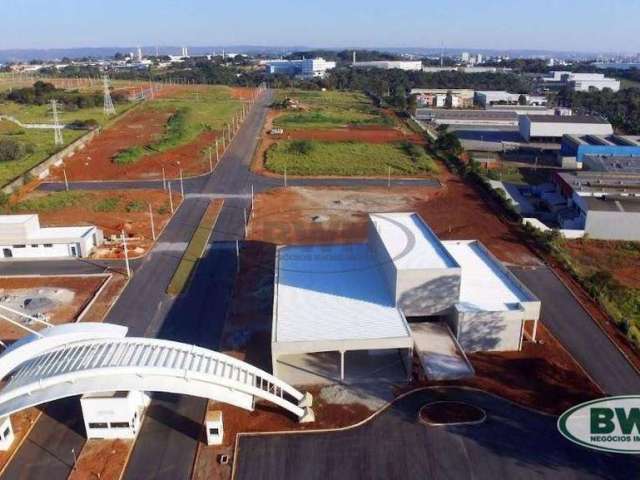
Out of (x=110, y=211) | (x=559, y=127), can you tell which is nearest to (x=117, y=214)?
(x=110, y=211)

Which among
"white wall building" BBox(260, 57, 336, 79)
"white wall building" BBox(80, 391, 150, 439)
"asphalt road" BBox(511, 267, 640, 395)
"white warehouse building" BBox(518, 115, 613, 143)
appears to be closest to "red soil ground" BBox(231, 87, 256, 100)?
"white wall building" BBox(260, 57, 336, 79)

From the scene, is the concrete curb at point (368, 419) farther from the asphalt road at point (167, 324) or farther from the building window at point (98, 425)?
the building window at point (98, 425)

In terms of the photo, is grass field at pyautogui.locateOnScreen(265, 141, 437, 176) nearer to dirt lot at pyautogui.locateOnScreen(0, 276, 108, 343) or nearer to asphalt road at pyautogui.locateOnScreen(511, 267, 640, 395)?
asphalt road at pyautogui.locateOnScreen(511, 267, 640, 395)

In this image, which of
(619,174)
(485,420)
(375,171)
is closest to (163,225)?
(375,171)

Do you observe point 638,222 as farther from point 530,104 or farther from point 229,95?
point 229,95

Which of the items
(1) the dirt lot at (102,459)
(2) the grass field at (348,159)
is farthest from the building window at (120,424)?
(2) the grass field at (348,159)

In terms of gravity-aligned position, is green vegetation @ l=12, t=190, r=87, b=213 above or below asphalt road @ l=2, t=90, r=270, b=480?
above

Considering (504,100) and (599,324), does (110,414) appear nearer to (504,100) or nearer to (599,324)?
(599,324)
